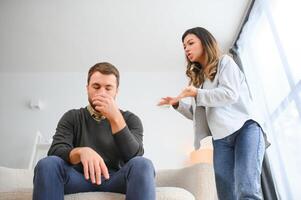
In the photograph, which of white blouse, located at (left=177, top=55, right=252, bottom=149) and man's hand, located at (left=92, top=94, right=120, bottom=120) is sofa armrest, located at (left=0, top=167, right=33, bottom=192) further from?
white blouse, located at (left=177, top=55, right=252, bottom=149)

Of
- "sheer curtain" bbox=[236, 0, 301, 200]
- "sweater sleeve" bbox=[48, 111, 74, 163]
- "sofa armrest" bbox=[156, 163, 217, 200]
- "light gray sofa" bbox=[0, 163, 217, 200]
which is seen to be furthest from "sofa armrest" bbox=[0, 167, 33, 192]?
"sheer curtain" bbox=[236, 0, 301, 200]

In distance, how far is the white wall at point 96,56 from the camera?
267cm

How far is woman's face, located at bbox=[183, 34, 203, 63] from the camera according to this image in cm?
154

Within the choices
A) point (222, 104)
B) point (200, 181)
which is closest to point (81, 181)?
point (200, 181)

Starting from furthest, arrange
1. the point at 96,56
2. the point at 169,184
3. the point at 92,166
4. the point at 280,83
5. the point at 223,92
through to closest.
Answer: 1. the point at 96,56
2. the point at 280,83
3. the point at 169,184
4. the point at 223,92
5. the point at 92,166

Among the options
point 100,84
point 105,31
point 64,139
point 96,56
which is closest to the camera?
point 64,139

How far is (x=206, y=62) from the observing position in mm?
1518

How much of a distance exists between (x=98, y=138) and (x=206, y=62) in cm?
72

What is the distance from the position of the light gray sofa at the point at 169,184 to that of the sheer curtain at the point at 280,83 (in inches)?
26.6

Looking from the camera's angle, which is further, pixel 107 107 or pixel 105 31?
pixel 105 31

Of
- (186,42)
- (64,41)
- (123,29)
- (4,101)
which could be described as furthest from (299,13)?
(4,101)

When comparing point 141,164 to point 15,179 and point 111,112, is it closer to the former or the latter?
point 111,112

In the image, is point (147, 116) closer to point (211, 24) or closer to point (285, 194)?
point (211, 24)

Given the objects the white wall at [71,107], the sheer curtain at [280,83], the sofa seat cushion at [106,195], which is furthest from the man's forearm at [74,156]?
the white wall at [71,107]
